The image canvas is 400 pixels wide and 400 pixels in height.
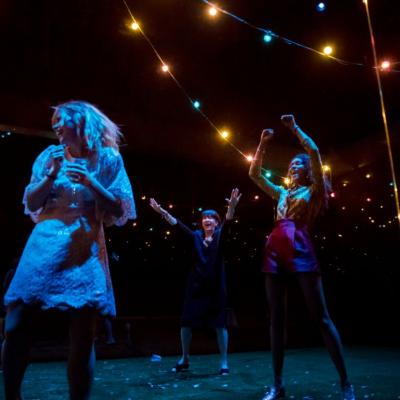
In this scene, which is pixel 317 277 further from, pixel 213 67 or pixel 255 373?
pixel 213 67

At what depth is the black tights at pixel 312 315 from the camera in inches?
106

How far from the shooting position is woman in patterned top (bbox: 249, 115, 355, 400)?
2717mm

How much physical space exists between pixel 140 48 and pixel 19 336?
494 centimetres

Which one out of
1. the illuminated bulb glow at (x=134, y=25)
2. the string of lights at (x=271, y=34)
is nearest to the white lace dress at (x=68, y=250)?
the string of lights at (x=271, y=34)

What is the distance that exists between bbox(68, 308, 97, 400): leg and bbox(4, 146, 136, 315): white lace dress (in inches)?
2.2

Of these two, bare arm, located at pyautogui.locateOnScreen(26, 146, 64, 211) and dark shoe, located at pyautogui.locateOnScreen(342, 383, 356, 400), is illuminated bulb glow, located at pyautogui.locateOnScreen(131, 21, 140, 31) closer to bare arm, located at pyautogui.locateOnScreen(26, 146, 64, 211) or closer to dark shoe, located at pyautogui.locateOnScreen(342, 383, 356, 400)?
bare arm, located at pyautogui.locateOnScreen(26, 146, 64, 211)

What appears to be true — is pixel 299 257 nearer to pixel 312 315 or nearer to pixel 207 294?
pixel 312 315

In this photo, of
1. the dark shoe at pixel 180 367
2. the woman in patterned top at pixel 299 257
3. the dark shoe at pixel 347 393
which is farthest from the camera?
the dark shoe at pixel 180 367

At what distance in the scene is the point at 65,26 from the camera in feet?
17.7

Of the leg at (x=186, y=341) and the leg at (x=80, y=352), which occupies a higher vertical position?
the leg at (x=80, y=352)

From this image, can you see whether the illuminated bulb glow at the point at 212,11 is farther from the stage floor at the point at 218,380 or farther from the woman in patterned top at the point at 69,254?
the stage floor at the point at 218,380

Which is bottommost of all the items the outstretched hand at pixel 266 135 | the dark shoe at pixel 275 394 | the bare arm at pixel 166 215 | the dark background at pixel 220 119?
the dark shoe at pixel 275 394

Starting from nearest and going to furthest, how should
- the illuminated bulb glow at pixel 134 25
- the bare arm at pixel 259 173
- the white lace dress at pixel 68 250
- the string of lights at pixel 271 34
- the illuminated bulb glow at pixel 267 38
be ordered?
the white lace dress at pixel 68 250
the bare arm at pixel 259 173
the string of lights at pixel 271 34
the illuminated bulb glow at pixel 134 25
the illuminated bulb glow at pixel 267 38

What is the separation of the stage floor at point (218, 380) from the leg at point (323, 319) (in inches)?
13.9
